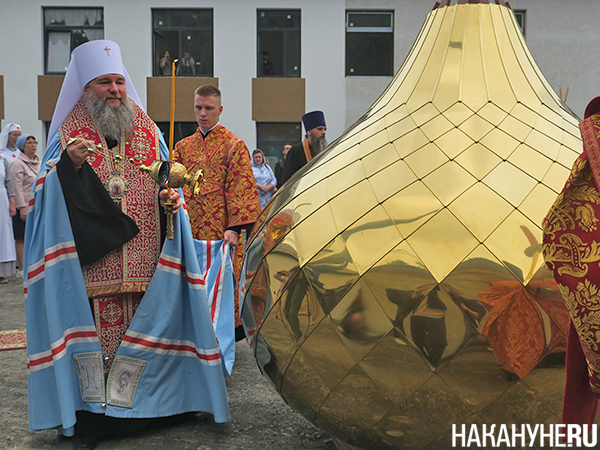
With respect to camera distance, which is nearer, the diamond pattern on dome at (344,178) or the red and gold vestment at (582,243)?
the red and gold vestment at (582,243)

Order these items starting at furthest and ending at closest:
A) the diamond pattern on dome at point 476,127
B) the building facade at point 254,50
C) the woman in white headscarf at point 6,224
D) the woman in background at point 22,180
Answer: the building facade at point 254,50 → the woman in background at point 22,180 → the woman in white headscarf at point 6,224 → the diamond pattern on dome at point 476,127

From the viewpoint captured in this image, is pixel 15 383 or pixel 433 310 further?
pixel 15 383

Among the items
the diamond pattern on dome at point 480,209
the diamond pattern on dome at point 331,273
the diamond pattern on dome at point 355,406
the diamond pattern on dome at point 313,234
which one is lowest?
the diamond pattern on dome at point 355,406

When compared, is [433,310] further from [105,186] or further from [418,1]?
[418,1]

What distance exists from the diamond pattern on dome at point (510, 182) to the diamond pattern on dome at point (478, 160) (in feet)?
0.05

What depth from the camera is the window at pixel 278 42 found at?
57.8ft

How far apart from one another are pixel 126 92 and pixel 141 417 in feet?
5.22

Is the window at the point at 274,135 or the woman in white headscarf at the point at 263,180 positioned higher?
the window at the point at 274,135

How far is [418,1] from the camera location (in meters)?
16.9

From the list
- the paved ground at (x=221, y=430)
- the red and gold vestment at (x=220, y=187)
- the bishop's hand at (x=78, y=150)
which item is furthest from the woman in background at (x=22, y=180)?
the bishop's hand at (x=78, y=150)

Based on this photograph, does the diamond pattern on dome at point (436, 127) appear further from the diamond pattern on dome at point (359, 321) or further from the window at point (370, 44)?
the window at point (370, 44)

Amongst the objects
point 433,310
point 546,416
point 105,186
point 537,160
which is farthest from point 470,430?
point 105,186

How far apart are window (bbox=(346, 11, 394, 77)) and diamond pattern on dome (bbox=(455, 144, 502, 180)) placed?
1591cm

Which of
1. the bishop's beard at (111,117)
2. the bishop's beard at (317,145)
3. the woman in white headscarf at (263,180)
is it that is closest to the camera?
the bishop's beard at (111,117)
